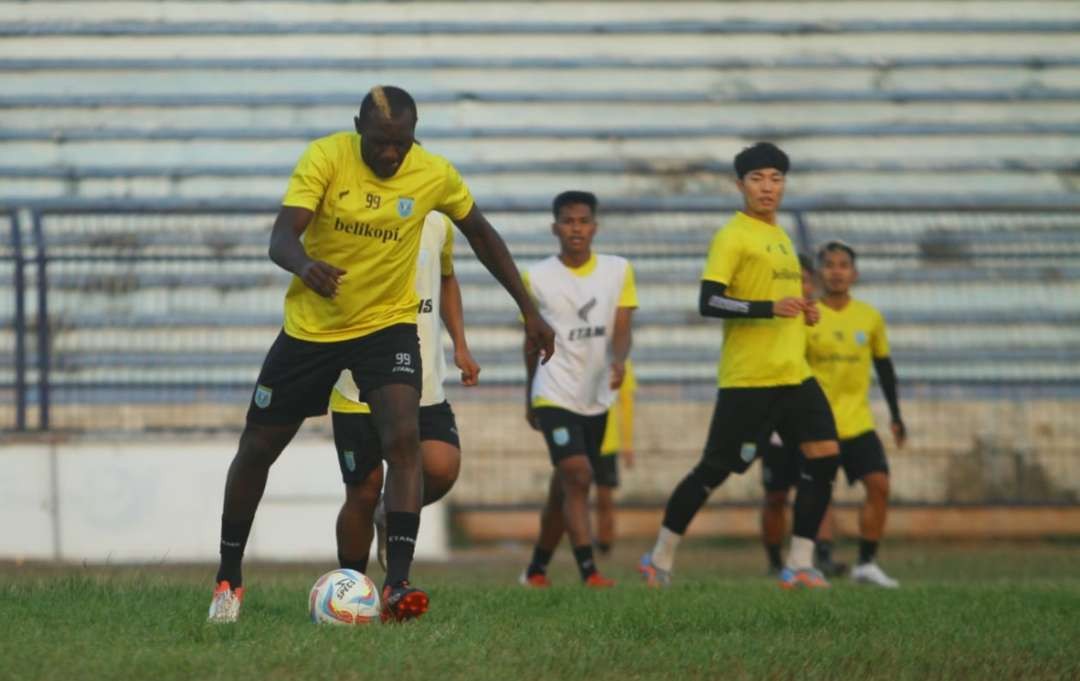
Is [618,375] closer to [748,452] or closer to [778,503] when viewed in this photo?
[748,452]

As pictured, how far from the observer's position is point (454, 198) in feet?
23.0

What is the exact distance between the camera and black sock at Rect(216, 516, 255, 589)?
271 inches

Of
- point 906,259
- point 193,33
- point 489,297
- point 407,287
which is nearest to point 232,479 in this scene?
point 407,287

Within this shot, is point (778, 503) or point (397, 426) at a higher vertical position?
point (397, 426)

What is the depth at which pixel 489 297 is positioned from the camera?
1521 centimetres

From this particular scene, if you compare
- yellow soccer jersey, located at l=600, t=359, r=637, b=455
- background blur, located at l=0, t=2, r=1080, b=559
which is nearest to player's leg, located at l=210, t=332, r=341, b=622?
background blur, located at l=0, t=2, r=1080, b=559

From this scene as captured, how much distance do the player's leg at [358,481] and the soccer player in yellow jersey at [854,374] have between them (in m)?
4.05

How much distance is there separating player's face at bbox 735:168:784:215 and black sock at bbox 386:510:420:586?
10.9 ft

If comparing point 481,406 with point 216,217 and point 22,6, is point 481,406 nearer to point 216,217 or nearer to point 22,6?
point 216,217

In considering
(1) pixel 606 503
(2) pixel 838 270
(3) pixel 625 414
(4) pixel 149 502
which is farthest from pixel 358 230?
Answer: (3) pixel 625 414

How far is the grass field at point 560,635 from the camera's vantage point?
5652mm

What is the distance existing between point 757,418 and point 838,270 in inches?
82.1

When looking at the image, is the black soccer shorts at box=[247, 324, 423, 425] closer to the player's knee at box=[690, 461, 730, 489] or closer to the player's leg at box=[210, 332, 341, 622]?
the player's leg at box=[210, 332, 341, 622]

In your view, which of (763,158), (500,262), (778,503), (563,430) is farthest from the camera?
(778,503)
